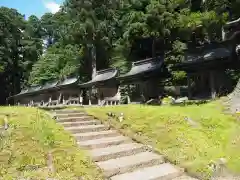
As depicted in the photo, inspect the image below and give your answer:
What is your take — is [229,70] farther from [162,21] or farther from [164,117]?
[164,117]

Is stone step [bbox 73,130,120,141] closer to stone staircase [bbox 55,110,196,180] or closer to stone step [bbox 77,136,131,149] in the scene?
stone staircase [bbox 55,110,196,180]

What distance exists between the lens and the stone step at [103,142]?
328 inches

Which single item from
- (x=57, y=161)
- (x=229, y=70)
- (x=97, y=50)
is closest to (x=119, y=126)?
(x=57, y=161)

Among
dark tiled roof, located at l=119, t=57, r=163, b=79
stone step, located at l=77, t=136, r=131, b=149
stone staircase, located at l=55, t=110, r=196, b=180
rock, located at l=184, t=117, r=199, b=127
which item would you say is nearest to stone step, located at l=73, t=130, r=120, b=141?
stone staircase, located at l=55, t=110, r=196, b=180

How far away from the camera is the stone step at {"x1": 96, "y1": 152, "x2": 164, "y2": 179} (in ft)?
23.3

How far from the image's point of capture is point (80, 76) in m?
47.4

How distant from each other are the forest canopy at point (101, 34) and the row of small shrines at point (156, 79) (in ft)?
5.15

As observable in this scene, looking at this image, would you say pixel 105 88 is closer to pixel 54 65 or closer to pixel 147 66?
pixel 147 66

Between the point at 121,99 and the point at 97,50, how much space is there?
15.5 meters

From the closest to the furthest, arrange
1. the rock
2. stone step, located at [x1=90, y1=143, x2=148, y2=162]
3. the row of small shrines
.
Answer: stone step, located at [x1=90, y1=143, x2=148, y2=162], the rock, the row of small shrines

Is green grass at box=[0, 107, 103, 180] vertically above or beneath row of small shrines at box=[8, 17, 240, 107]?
beneath

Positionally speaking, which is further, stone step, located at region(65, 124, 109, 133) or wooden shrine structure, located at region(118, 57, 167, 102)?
wooden shrine structure, located at region(118, 57, 167, 102)

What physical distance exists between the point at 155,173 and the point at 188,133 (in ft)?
8.88

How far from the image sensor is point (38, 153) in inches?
285
